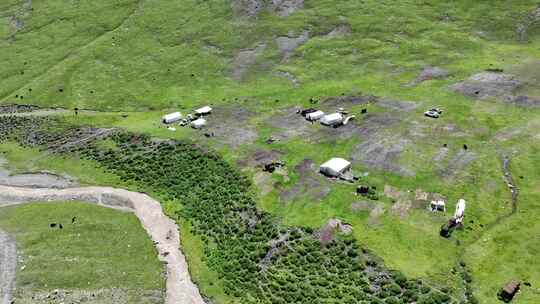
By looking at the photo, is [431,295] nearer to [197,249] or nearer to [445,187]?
[445,187]

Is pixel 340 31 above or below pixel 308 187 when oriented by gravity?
above

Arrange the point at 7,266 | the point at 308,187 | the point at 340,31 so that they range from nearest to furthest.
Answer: the point at 7,266 → the point at 308,187 → the point at 340,31

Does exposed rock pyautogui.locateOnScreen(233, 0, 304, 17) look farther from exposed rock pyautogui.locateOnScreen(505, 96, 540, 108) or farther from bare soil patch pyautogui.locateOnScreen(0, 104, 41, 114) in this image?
exposed rock pyautogui.locateOnScreen(505, 96, 540, 108)

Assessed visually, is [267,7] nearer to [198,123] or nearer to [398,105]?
[198,123]

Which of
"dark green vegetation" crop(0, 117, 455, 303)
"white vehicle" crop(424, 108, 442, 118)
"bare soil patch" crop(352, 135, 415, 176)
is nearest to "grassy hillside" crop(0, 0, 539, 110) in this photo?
"white vehicle" crop(424, 108, 442, 118)

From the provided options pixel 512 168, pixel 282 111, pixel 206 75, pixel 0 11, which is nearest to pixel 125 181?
pixel 282 111

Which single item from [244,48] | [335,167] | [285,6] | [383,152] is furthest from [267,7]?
[335,167]

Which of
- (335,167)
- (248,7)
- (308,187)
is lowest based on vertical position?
(308,187)
